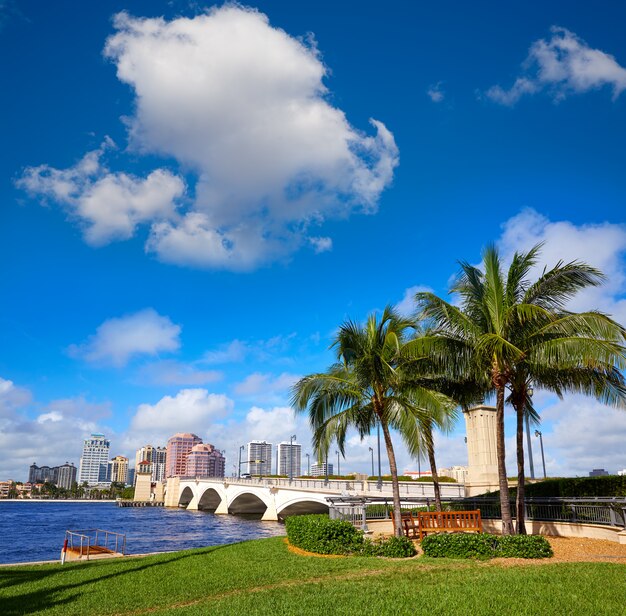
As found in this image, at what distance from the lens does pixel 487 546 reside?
44.8 ft

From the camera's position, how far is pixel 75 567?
17.9 meters

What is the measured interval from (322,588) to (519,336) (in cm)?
1010

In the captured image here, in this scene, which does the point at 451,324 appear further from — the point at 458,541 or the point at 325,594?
the point at 325,594

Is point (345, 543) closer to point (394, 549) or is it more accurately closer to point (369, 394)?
point (394, 549)

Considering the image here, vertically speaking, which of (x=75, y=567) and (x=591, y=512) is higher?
(x=591, y=512)

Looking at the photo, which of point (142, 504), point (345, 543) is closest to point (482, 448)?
point (345, 543)

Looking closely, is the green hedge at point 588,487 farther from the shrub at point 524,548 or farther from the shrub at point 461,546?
the shrub at point 461,546

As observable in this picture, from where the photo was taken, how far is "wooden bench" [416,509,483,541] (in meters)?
16.8

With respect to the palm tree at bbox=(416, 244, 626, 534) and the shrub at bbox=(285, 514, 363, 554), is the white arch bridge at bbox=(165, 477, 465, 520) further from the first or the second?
the palm tree at bbox=(416, 244, 626, 534)

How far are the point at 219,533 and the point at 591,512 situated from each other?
40329 mm

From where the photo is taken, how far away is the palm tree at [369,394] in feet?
59.1

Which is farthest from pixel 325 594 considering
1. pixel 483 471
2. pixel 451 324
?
pixel 483 471

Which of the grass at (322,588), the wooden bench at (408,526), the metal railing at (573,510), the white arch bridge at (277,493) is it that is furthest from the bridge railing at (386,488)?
the grass at (322,588)

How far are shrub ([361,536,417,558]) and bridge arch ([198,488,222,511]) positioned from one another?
268 feet
